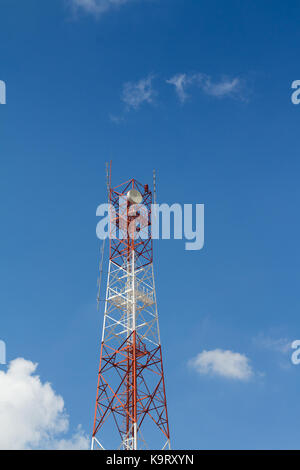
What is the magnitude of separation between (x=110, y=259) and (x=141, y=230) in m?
5.56

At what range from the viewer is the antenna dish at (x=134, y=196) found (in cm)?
6906

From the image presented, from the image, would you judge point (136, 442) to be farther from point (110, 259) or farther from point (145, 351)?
point (110, 259)

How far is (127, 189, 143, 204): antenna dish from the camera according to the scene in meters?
69.1

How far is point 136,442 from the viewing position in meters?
54.5

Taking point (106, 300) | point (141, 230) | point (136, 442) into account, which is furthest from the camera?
point (141, 230)

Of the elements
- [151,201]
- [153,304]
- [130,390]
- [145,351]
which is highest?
[151,201]

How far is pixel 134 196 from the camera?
228 ft
